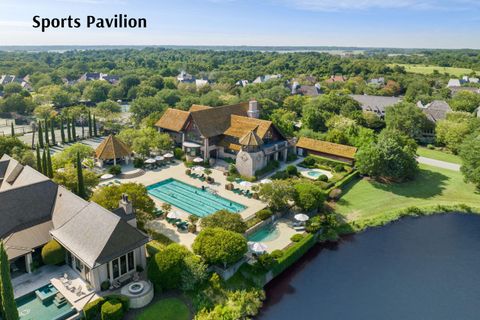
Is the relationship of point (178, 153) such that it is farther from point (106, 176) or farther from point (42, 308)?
point (42, 308)

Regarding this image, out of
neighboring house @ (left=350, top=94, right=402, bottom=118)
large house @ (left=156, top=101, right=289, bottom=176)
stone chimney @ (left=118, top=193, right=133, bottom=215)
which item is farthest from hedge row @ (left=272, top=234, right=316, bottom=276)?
neighboring house @ (left=350, top=94, right=402, bottom=118)

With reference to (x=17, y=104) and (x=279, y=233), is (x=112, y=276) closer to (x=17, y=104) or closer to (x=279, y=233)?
(x=279, y=233)

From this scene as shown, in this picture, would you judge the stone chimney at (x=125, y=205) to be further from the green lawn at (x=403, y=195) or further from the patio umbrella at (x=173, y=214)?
the green lawn at (x=403, y=195)

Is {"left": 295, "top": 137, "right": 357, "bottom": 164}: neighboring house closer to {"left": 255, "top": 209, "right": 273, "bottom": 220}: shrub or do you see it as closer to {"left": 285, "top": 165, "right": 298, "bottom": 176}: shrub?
{"left": 285, "top": 165, "right": 298, "bottom": 176}: shrub

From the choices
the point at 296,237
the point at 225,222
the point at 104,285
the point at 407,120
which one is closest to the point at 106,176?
A: the point at 225,222

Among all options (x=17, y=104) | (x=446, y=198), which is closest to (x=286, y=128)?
(x=446, y=198)

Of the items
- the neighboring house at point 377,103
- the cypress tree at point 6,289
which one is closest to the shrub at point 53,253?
the cypress tree at point 6,289
